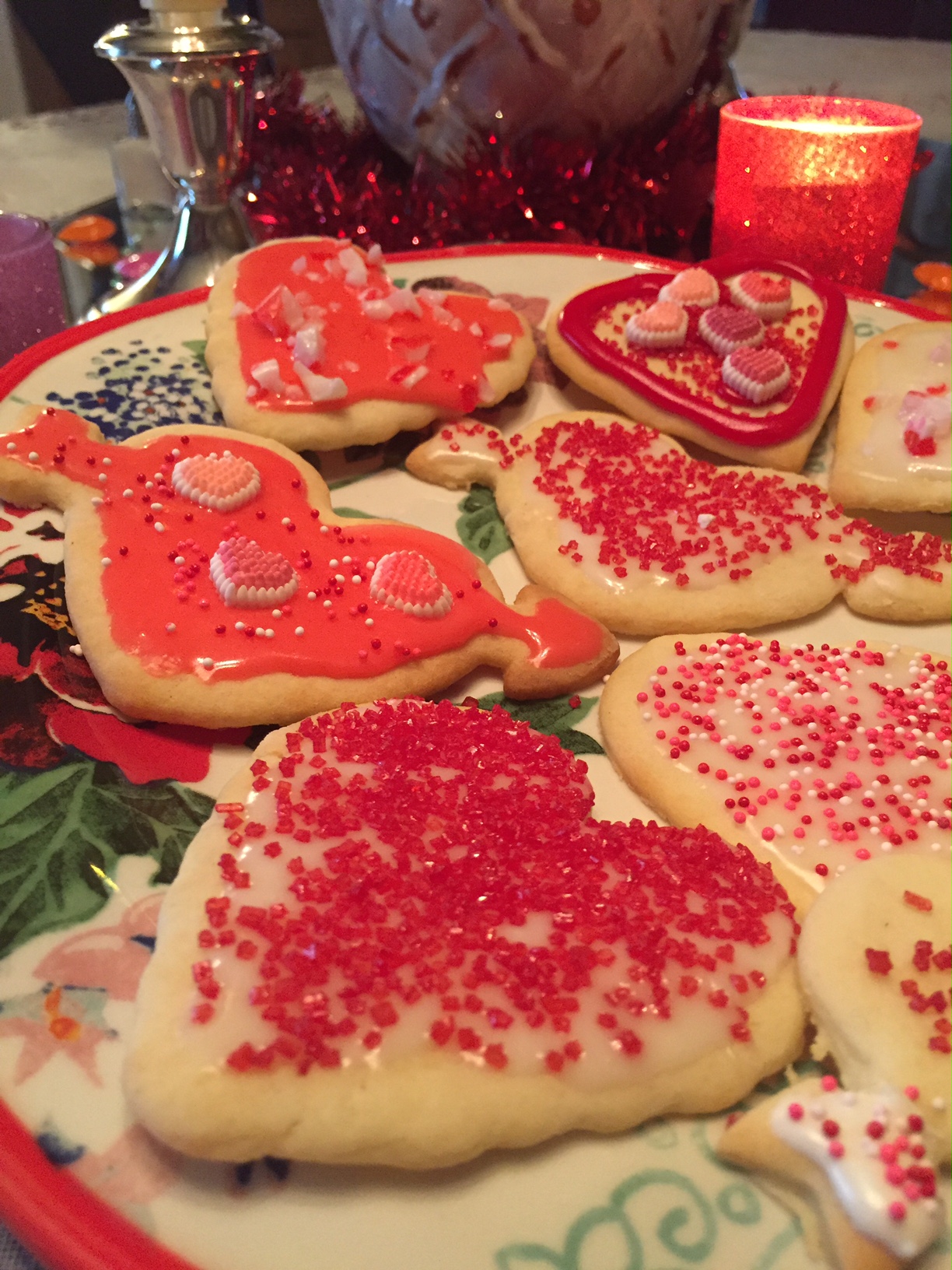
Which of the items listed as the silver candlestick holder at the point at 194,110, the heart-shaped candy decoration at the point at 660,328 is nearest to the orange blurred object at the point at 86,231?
the silver candlestick holder at the point at 194,110

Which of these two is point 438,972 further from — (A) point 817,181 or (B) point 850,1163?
(A) point 817,181

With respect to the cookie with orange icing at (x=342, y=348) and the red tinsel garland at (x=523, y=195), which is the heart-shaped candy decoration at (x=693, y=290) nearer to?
the cookie with orange icing at (x=342, y=348)

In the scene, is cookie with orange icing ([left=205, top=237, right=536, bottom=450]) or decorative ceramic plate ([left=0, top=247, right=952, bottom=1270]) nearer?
decorative ceramic plate ([left=0, top=247, right=952, bottom=1270])

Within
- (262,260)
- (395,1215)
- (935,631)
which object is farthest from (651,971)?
(262,260)

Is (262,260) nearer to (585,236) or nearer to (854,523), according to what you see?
(585,236)

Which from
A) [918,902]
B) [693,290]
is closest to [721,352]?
[693,290]

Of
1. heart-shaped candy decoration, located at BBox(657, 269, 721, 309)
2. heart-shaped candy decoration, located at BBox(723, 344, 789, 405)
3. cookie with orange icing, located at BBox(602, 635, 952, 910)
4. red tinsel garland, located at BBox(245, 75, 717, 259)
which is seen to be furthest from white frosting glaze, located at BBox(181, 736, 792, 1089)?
red tinsel garland, located at BBox(245, 75, 717, 259)

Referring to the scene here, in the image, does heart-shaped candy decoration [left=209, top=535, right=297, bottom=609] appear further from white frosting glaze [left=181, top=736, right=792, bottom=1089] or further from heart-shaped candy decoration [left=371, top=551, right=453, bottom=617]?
white frosting glaze [left=181, top=736, right=792, bottom=1089]
